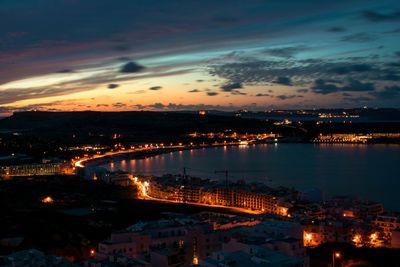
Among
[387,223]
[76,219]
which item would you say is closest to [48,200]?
[76,219]

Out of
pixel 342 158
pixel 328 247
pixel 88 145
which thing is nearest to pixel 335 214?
pixel 328 247

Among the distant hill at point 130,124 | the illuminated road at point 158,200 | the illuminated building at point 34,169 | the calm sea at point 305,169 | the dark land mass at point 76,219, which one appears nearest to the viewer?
the dark land mass at point 76,219

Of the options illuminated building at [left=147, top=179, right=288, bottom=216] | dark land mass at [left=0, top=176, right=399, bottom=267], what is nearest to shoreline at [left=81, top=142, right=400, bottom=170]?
illuminated building at [left=147, top=179, right=288, bottom=216]

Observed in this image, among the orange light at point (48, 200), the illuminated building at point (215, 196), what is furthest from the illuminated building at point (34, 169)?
the orange light at point (48, 200)

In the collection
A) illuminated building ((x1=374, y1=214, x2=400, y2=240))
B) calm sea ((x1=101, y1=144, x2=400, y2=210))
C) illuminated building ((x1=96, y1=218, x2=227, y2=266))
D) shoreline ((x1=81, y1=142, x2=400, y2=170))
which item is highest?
illuminated building ((x1=96, y1=218, x2=227, y2=266))

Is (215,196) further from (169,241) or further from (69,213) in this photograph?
(169,241)

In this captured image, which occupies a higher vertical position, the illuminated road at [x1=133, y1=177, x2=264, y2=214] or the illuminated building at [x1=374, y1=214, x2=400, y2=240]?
the illuminated building at [x1=374, y1=214, x2=400, y2=240]

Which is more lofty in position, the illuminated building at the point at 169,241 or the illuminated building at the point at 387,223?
the illuminated building at the point at 169,241

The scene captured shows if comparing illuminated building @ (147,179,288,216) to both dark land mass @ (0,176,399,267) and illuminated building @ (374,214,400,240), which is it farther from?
illuminated building @ (374,214,400,240)

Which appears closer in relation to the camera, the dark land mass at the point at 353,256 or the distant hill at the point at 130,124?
the dark land mass at the point at 353,256

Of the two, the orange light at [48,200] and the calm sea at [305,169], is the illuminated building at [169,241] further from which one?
the calm sea at [305,169]
